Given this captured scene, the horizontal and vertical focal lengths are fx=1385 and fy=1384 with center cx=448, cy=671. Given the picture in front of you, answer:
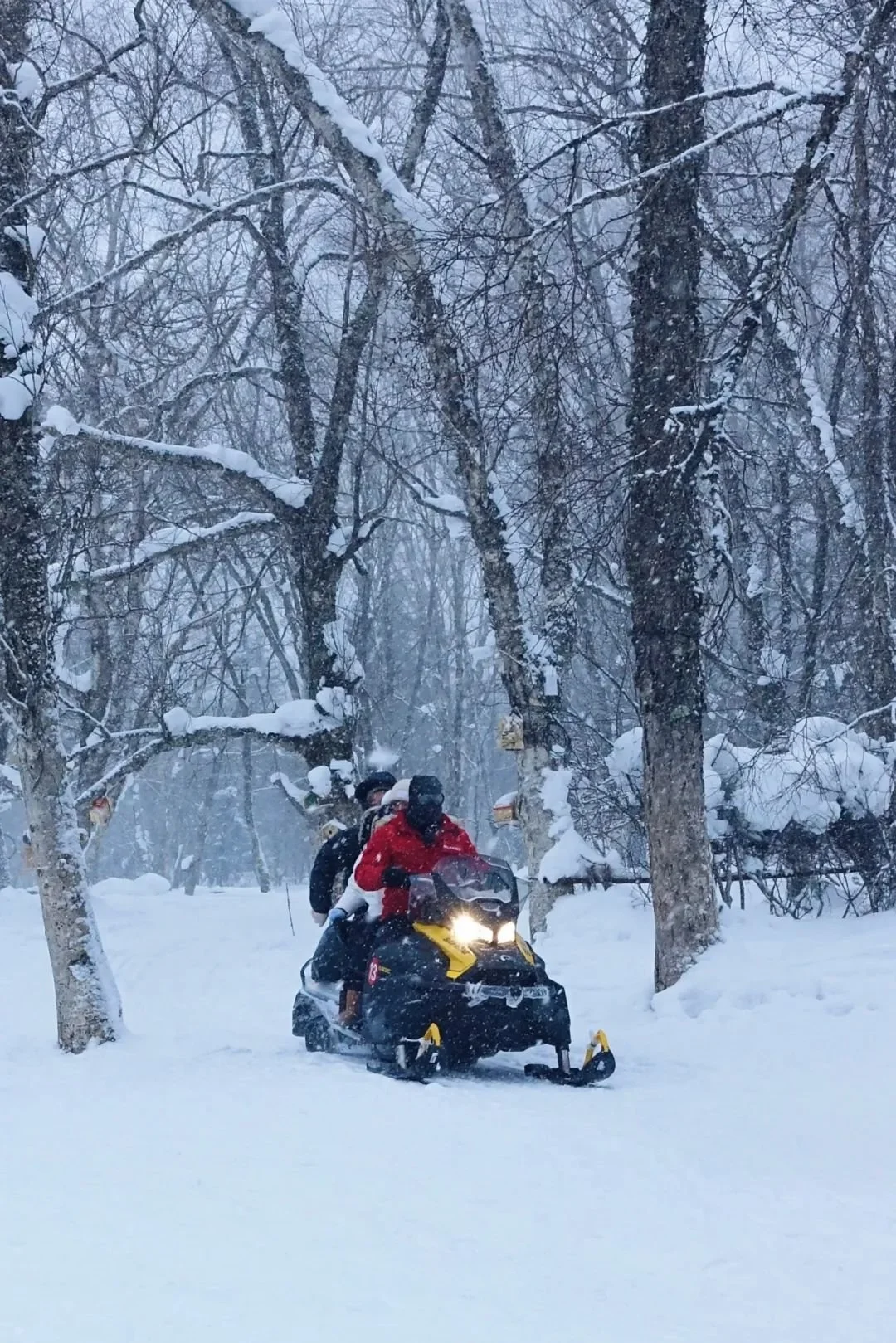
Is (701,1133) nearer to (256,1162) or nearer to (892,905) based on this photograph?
(256,1162)

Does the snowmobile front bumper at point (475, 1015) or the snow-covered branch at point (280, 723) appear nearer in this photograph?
the snowmobile front bumper at point (475, 1015)

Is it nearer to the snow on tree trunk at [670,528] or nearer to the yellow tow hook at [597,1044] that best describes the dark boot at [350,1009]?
the yellow tow hook at [597,1044]

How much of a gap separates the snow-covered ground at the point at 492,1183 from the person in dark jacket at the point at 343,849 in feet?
3.31

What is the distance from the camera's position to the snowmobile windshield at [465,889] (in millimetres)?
7855

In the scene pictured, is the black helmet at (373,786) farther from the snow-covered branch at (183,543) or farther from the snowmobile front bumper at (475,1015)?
the snow-covered branch at (183,543)

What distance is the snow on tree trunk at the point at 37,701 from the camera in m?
9.08

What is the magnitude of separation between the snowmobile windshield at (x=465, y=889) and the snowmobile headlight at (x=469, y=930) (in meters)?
0.07

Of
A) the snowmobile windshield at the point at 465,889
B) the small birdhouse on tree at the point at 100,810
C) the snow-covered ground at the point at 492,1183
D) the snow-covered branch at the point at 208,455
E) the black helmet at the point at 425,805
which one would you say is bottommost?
the snow-covered ground at the point at 492,1183

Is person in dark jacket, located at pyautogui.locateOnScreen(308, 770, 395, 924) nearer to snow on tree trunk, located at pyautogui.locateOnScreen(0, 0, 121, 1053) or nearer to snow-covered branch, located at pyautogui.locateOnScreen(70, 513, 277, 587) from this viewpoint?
snow on tree trunk, located at pyautogui.locateOnScreen(0, 0, 121, 1053)

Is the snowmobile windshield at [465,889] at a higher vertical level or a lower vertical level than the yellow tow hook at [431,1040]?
higher

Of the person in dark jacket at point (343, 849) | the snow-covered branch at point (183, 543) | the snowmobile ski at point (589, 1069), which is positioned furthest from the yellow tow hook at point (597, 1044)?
the snow-covered branch at point (183, 543)

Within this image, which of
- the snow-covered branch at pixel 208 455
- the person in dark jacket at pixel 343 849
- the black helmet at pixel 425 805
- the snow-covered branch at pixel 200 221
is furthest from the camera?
the snow-covered branch at pixel 208 455

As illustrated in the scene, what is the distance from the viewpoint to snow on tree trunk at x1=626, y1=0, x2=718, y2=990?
29.3 feet

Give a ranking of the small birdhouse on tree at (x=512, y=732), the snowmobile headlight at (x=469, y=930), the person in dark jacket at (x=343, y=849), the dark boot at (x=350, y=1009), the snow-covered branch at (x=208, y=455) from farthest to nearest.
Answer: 1. the snow-covered branch at (x=208, y=455)
2. the small birdhouse on tree at (x=512, y=732)
3. the person in dark jacket at (x=343, y=849)
4. the dark boot at (x=350, y=1009)
5. the snowmobile headlight at (x=469, y=930)
